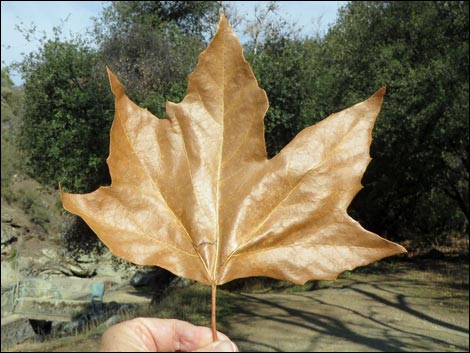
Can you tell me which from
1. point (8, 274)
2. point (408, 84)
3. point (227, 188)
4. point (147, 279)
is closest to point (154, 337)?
point (227, 188)

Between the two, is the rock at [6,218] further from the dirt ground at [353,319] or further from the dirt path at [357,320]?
the dirt path at [357,320]

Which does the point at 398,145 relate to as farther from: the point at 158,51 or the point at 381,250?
the point at 381,250

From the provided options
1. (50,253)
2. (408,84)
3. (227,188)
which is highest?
(408,84)

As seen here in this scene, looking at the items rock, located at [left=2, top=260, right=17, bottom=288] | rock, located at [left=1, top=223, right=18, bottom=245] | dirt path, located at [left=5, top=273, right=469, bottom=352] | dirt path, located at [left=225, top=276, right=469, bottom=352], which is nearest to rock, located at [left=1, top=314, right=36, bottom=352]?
dirt path, located at [left=5, top=273, right=469, bottom=352]

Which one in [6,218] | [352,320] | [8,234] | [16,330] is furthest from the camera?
[6,218]

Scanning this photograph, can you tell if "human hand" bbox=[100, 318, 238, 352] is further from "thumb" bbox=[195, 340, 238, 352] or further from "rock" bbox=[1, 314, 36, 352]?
"rock" bbox=[1, 314, 36, 352]

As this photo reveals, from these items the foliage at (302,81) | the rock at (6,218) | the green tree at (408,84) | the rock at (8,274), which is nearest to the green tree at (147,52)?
the foliage at (302,81)

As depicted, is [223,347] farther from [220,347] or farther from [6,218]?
[6,218]
